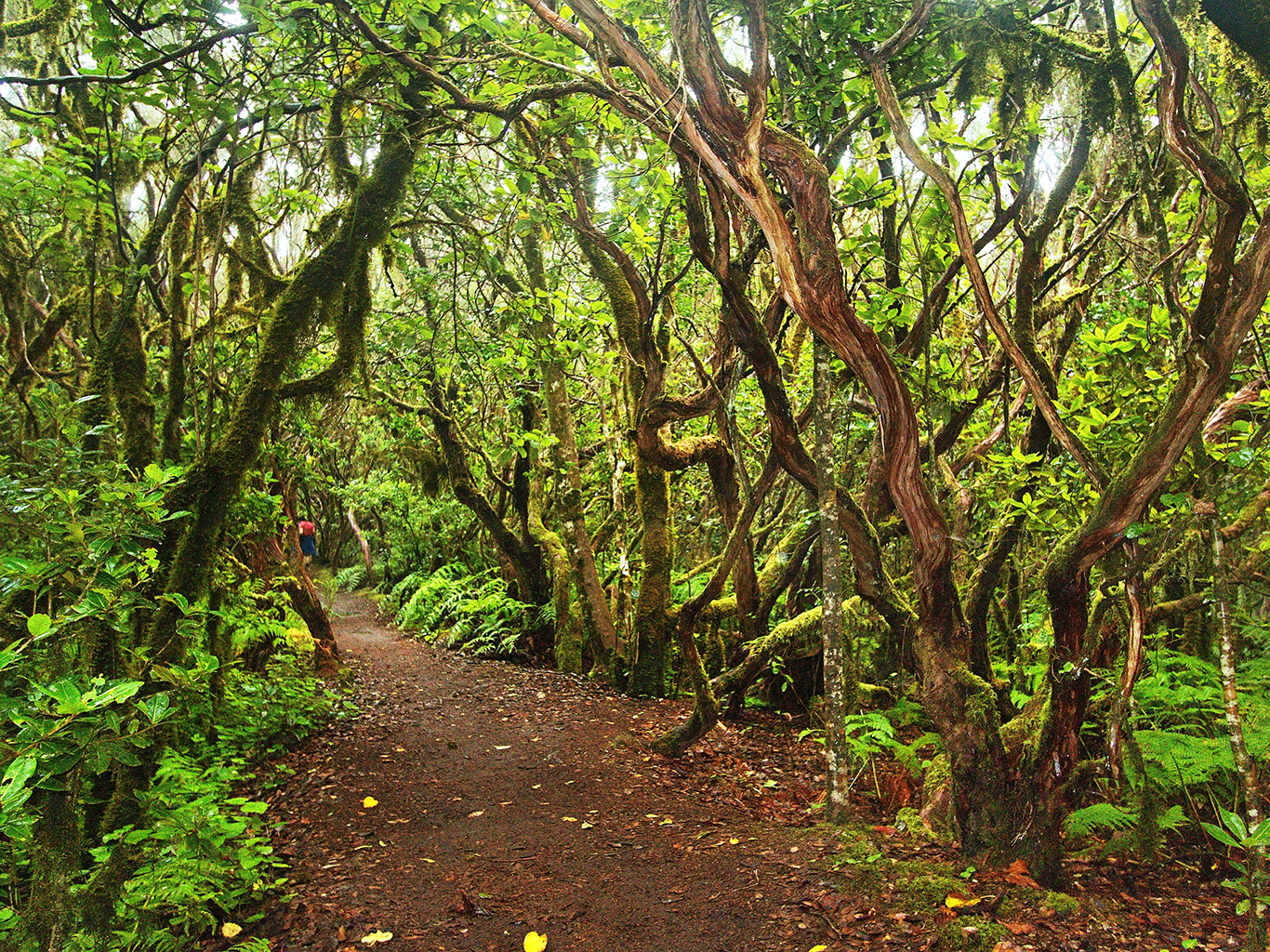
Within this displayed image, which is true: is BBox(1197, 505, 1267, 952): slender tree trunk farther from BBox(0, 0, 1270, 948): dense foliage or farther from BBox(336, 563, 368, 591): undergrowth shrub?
BBox(336, 563, 368, 591): undergrowth shrub

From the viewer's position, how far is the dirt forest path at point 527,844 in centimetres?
395

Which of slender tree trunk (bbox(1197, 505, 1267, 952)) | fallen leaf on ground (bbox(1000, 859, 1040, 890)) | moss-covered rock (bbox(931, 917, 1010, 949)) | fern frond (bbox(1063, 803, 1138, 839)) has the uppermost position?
slender tree trunk (bbox(1197, 505, 1267, 952))

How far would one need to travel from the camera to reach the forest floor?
3664 mm

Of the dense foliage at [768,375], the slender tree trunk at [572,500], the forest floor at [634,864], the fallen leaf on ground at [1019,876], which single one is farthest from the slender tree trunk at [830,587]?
the slender tree trunk at [572,500]

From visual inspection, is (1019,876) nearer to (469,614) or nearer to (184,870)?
(184,870)

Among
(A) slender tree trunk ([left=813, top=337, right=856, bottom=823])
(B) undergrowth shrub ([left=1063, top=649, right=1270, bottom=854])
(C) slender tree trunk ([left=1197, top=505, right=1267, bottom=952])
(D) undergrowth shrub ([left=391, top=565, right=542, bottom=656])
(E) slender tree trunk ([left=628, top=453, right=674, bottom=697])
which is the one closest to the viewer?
Answer: (C) slender tree trunk ([left=1197, top=505, right=1267, bottom=952])

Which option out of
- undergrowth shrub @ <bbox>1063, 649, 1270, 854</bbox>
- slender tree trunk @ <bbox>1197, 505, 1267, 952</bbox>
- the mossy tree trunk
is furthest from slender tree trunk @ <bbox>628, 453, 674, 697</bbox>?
slender tree trunk @ <bbox>1197, 505, 1267, 952</bbox>

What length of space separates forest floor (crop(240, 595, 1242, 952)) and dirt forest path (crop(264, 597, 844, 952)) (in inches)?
0.7

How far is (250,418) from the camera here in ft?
17.0

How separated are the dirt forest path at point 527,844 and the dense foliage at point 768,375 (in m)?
0.50

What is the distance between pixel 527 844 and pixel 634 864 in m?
0.75

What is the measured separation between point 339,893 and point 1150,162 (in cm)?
608

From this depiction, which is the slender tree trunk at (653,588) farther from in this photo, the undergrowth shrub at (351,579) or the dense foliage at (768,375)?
the undergrowth shrub at (351,579)

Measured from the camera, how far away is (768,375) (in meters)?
4.67
